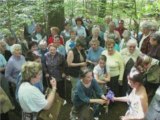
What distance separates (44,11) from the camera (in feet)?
36.0

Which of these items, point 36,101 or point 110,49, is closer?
point 36,101

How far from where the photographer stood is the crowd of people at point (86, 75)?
4516mm

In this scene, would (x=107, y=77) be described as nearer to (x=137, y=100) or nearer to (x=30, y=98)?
(x=137, y=100)

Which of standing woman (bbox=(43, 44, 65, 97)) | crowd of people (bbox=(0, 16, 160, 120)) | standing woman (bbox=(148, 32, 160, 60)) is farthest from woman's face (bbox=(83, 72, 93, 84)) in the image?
standing woman (bbox=(43, 44, 65, 97))

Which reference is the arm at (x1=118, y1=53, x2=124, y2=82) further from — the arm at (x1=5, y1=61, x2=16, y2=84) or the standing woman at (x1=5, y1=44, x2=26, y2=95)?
the arm at (x1=5, y1=61, x2=16, y2=84)

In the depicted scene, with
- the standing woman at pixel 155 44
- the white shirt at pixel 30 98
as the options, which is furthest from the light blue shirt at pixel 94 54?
the white shirt at pixel 30 98

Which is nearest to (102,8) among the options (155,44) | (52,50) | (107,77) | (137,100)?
(52,50)

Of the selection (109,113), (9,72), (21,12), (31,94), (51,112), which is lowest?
(109,113)

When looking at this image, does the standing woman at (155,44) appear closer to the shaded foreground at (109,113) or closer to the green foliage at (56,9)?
the shaded foreground at (109,113)

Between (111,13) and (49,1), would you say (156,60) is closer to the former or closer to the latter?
(49,1)

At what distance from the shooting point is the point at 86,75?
5.43m

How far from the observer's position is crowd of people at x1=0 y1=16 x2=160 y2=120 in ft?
14.8

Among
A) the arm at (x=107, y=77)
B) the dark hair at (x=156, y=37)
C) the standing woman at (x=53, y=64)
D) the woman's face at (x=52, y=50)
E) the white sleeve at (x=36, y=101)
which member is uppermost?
the dark hair at (x=156, y=37)

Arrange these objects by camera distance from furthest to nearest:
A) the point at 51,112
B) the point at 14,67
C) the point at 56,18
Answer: the point at 56,18
the point at 14,67
the point at 51,112
